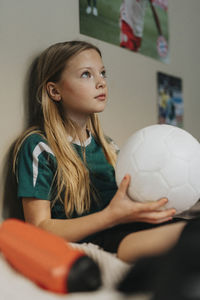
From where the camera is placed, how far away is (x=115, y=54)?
1.71 m

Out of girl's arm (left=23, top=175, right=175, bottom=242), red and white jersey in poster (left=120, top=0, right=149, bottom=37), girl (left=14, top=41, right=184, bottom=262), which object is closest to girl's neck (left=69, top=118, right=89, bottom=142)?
girl (left=14, top=41, right=184, bottom=262)

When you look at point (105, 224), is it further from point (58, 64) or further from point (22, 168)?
point (58, 64)

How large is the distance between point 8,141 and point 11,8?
0.49 m

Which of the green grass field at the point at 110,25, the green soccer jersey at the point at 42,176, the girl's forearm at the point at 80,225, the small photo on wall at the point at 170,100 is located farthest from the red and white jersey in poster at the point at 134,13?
the girl's forearm at the point at 80,225

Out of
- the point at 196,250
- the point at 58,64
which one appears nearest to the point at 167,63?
the point at 58,64

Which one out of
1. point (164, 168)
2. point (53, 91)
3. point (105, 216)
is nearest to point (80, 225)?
point (105, 216)

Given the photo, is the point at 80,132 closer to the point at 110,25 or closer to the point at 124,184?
the point at 124,184

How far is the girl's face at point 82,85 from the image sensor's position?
123 centimetres

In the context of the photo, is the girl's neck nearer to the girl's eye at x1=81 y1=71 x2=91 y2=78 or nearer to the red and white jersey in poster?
the girl's eye at x1=81 y1=71 x2=91 y2=78

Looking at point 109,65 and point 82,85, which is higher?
point 109,65

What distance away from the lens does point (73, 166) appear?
1.17m

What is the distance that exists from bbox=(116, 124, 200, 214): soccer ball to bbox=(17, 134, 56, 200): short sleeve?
0.30 m

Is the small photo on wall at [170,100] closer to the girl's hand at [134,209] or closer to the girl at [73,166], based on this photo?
the girl at [73,166]

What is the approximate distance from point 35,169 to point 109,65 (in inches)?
31.7
